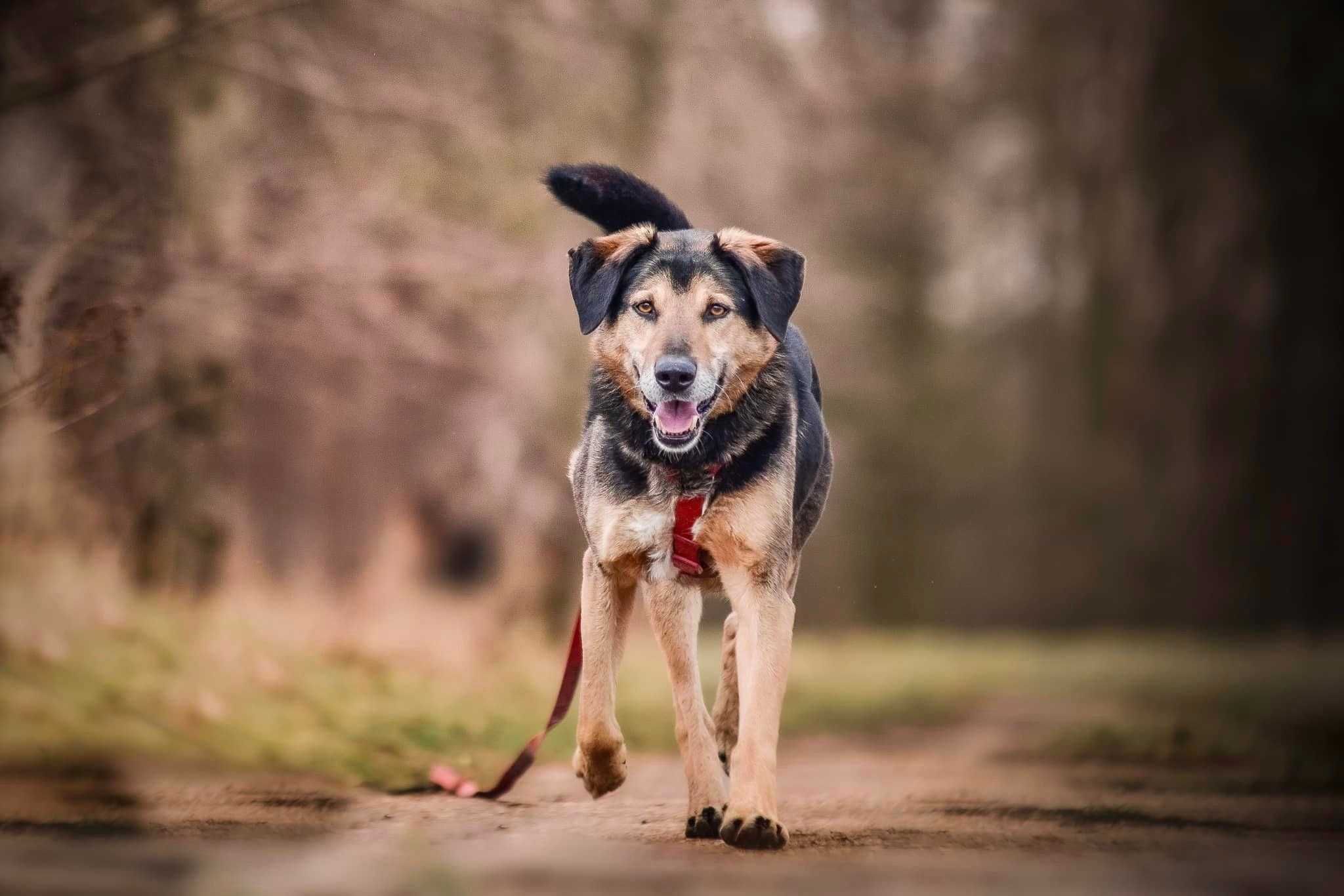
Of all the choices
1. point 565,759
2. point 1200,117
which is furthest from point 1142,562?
point 565,759

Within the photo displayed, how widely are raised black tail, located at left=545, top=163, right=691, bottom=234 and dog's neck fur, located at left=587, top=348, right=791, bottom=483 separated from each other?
26.7 inches

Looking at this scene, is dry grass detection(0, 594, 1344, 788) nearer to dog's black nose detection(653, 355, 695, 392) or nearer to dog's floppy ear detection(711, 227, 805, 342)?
dog's black nose detection(653, 355, 695, 392)

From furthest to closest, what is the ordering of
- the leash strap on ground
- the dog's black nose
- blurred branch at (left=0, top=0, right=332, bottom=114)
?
blurred branch at (left=0, top=0, right=332, bottom=114) → the leash strap on ground → the dog's black nose

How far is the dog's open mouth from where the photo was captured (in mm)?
4734

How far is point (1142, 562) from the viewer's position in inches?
806

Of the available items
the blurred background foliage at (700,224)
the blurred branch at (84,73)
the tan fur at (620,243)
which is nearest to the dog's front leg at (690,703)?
the tan fur at (620,243)

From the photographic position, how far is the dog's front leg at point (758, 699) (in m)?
4.56

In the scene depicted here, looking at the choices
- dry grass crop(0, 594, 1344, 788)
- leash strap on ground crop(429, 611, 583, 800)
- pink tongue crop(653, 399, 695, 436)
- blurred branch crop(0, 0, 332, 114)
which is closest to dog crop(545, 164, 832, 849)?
pink tongue crop(653, 399, 695, 436)

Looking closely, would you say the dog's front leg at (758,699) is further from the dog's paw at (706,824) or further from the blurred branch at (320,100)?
the blurred branch at (320,100)

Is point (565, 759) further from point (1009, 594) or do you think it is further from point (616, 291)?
point (1009, 594)

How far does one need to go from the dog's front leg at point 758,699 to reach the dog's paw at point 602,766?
1.69 feet

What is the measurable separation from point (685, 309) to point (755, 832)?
185 cm

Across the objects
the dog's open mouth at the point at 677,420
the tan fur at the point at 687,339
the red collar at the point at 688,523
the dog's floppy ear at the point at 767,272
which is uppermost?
the dog's floppy ear at the point at 767,272

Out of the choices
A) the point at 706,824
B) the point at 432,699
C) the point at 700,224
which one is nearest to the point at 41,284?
the point at 432,699
